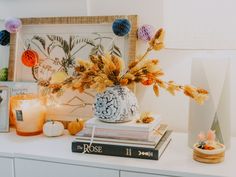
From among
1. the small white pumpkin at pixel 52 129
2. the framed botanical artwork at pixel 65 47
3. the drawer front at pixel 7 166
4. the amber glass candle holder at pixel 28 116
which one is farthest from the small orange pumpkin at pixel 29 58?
the drawer front at pixel 7 166

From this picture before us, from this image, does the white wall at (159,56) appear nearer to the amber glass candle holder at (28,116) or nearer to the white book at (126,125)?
the white book at (126,125)

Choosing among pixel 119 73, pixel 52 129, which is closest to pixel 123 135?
pixel 119 73

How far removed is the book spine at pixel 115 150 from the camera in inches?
43.9

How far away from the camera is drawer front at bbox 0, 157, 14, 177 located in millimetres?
1215

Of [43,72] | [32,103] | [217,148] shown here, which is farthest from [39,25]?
[217,148]

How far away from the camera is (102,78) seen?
1.17 meters

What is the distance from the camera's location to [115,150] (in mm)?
1143

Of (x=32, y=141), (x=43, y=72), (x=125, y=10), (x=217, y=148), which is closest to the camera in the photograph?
A: (x=217, y=148)

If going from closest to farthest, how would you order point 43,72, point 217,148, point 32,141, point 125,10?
point 217,148 < point 32,141 < point 125,10 < point 43,72

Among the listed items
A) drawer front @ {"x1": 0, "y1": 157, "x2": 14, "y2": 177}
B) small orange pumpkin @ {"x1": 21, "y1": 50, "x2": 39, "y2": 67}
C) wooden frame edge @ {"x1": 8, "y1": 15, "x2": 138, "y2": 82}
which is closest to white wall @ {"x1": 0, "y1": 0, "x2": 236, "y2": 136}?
wooden frame edge @ {"x1": 8, "y1": 15, "x2": 138, "y2": 82}

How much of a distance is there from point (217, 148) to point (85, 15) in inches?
29.9

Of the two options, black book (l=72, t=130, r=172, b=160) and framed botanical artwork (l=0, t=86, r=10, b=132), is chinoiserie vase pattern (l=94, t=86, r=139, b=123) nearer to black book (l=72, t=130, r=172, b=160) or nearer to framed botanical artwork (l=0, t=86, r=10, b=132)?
black book (l=72, t=130, r=172, b=160)

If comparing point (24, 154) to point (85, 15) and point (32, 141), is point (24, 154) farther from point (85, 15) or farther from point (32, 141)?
point (85, 15)

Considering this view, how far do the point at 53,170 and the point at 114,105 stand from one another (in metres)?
0.29
